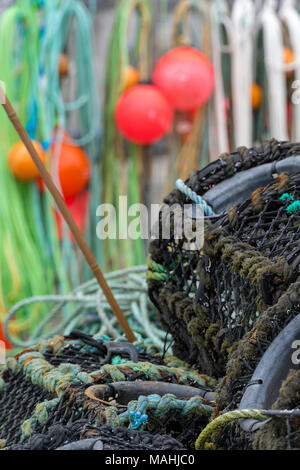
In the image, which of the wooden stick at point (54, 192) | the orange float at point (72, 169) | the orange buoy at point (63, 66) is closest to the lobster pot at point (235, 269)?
the wooden stick at point (54, 192)

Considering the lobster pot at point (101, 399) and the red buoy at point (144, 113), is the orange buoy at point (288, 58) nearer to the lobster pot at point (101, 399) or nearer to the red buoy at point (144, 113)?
the red buoy at point (144, 113)

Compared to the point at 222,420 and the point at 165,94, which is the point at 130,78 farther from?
the point at 222,420

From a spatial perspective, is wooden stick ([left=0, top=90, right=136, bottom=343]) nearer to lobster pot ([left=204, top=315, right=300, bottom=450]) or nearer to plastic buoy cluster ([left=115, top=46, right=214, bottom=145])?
lobster pot ([left=204, top=315, right=300, bottom=450])

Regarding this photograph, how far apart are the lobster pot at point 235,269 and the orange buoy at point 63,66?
2.18m

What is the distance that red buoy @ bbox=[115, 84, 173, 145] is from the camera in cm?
320

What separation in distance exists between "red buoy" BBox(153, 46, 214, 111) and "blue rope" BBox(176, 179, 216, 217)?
1.94m

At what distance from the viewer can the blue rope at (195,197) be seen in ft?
4.20

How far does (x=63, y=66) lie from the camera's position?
11.3 ft

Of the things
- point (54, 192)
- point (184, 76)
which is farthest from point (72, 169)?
point (54, 192)

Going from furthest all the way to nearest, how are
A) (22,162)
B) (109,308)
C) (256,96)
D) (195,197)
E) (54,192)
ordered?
1. (256,96)
2. (22,162)
3. (109,308)
4. (54,192)
5. (195,197)

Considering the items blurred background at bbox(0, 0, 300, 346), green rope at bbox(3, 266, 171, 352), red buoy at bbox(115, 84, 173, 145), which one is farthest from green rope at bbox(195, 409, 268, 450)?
red buoy at bbox(115, 84, 173, 145)

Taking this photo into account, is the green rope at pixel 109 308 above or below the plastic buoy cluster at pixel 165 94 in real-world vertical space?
below

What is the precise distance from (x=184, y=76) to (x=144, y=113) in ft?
0.74

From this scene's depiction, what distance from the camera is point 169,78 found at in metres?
3.24
